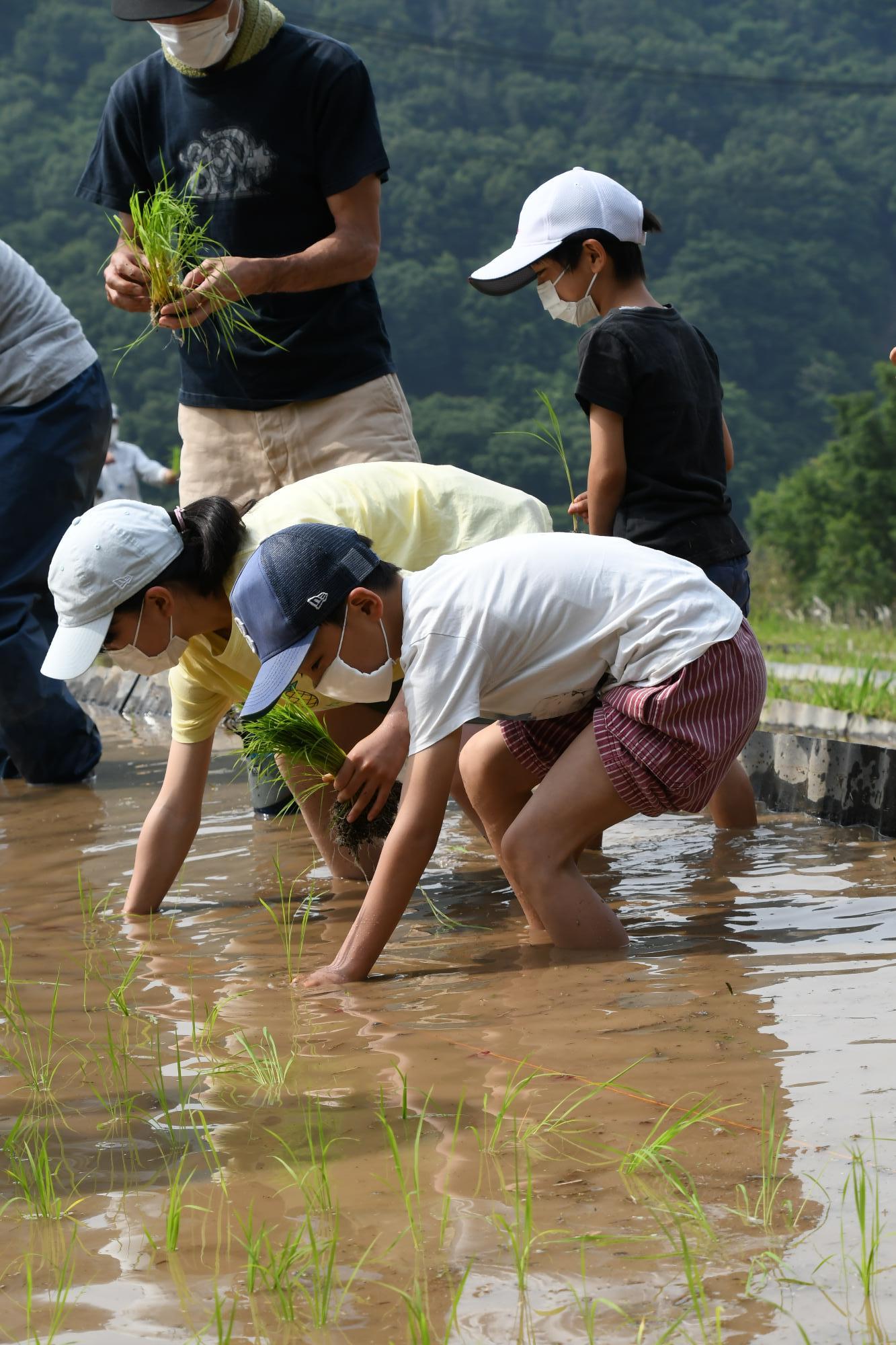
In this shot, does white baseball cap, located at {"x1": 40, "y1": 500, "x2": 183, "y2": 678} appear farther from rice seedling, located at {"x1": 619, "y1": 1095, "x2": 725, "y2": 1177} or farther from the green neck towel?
rice seedling, located at {"x1": 619, "y1": 1095, "x2": 725, "y2": 1177}

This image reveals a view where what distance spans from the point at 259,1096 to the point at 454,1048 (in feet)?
1.11

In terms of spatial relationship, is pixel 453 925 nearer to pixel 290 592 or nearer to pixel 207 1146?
pixel 290 592

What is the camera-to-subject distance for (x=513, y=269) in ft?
12.7

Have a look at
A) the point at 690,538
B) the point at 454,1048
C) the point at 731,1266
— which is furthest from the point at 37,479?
the point at 731,1266

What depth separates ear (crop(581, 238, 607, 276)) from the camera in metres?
3.87

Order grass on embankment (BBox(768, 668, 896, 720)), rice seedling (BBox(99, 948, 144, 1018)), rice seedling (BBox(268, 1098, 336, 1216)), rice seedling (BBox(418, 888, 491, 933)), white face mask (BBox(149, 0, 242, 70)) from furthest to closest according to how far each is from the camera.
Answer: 1. grass on embankment (BBox(768, 668, 896, 720))
2. white face mask (BBox(149, 0, 242, 70))
3. rice seedling (BBox(418, 888, 491, 933))
4. rice seedling (BBox(99, 948, 144, 1018))
5. rice seedling (BBox(268, 1098, 336, 1216))

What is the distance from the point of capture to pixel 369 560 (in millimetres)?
3023

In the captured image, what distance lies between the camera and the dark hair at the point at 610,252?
3.88 meters

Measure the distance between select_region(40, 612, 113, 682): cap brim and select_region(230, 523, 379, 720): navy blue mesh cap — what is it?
45 centimetres

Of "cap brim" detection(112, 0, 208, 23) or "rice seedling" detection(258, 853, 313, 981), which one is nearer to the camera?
"rice seedling" detection(258, 853, 313, 981)

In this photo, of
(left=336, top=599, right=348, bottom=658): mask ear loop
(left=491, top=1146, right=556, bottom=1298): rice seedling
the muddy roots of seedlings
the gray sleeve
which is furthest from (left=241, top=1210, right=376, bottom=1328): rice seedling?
the gray sleeve

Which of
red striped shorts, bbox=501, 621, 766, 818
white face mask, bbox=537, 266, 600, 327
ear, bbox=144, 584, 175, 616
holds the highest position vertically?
white face mask, bbox=537, 266, 600, 327

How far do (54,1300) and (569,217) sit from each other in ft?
9.44

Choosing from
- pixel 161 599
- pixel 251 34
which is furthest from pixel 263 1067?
pixel 251 34
